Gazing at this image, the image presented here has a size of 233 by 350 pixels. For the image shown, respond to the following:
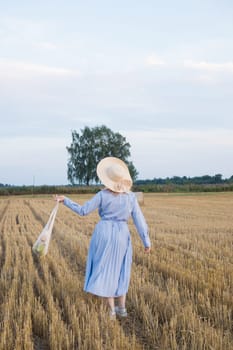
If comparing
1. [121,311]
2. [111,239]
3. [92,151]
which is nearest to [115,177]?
[111,239]

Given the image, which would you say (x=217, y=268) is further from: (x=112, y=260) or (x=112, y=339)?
(x=112, y=339)

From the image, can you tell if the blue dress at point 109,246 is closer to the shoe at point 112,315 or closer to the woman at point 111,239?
the woman at point 111,239

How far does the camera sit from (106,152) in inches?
3351

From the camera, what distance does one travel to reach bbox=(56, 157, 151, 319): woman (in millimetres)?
5809

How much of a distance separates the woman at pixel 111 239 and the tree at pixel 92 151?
7532cm

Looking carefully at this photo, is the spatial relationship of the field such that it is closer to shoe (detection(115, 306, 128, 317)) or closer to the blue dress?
shoe (detection(115, 306, 128, 317))

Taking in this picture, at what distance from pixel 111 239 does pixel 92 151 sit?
7893 cm

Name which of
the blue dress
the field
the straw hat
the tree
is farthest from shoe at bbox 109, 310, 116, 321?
the tree

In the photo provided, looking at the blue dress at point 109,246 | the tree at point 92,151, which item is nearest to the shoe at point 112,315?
the blue dress at point 109,246

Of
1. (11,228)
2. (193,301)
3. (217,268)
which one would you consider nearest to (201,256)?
(217,268)

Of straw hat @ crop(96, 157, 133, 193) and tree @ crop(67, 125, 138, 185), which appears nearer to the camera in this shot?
straw hat @ crop(96, 157, 133, 193)

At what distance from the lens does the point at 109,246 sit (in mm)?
5848

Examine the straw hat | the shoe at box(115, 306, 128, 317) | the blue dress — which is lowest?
the shoe at box(115, 306, 128, 317)

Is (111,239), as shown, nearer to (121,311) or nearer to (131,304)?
(121,311)
